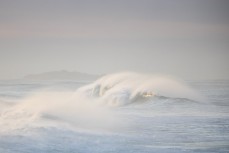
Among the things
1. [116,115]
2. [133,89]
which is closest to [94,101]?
[116,115]

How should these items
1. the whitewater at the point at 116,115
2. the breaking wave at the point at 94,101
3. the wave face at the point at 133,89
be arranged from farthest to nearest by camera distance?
the wave face at the point at 133,89 < the breaking wave at the point at 94,101 < the whitewater at the point at 116,115

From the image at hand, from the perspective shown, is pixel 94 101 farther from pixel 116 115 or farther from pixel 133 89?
pixel 133 89

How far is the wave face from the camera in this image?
155 inches

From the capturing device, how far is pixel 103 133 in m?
3.77

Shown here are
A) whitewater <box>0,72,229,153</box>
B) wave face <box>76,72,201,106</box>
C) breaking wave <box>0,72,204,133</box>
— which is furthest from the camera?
wave face <box>76,72,201,106</box>

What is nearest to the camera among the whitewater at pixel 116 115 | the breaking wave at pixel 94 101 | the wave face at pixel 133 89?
the whitewater at pixel 116 115

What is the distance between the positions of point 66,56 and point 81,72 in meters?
0.21

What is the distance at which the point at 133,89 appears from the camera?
4027mm

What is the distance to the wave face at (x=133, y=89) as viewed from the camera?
12.9ft

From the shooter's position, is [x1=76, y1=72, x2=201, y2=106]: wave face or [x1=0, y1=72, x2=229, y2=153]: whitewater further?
[x1=76, y1=72, x2=201, y2=106]: wave face

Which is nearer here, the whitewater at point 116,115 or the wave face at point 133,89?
the whitewater at point 116,115

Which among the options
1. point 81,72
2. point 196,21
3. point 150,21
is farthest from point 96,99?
point 196,21

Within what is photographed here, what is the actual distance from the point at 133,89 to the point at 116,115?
1.03 ft

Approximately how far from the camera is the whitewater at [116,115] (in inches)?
146
